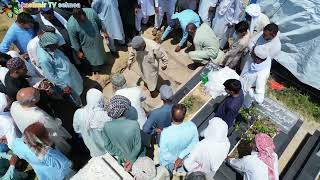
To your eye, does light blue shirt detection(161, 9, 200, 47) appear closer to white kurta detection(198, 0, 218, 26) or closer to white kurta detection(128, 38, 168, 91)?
white kurta detection(198, 0, 218, 26)

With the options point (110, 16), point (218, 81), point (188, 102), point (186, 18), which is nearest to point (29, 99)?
point (188, 102)

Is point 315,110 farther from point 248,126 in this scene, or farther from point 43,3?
point 43,3

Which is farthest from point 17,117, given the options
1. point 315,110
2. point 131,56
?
point 315,110

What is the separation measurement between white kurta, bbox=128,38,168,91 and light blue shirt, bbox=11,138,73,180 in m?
2.05

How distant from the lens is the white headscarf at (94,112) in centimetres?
433

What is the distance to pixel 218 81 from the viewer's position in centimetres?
562

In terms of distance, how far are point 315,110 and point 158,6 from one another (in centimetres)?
357

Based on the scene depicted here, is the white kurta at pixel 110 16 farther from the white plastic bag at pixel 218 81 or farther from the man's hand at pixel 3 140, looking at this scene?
the man's hand at pixel 3 140

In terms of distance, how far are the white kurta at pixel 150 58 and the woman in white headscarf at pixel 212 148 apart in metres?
1.79

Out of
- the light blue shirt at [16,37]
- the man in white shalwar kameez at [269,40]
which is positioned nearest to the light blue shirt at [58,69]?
the light blue shirt at [16,37]

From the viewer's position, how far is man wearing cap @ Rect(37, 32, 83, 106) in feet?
15.9

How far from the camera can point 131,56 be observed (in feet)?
18.6

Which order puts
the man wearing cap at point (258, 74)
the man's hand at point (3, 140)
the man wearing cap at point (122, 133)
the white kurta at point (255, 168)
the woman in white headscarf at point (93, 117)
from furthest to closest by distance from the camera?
the man's hand at point (3, 140) < the man wearing cap at point (258, 74) < the woman in white headscarf at point (93, 117) < the man wearing cap at point (122, 133) < the white kurta at point (255, 168)

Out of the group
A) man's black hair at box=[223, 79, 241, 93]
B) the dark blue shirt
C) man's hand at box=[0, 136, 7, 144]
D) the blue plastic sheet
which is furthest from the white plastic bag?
man's hand at box=[0, 136, 7, 144]
